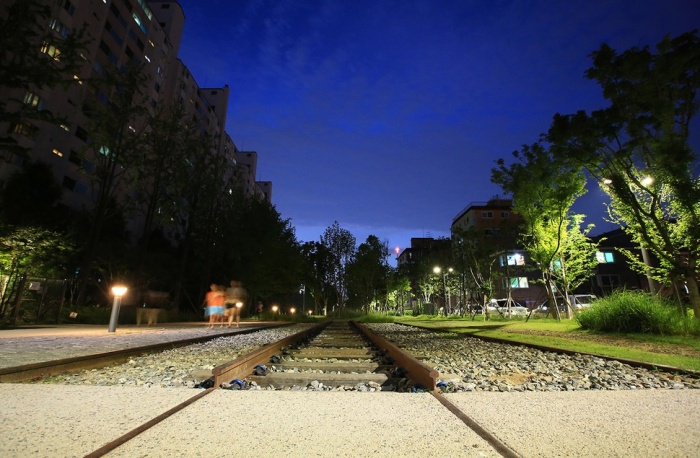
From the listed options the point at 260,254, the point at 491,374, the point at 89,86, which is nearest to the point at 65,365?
the point at 491,374

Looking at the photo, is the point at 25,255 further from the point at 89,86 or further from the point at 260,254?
the point at 89,86

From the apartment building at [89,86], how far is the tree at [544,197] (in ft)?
73.8

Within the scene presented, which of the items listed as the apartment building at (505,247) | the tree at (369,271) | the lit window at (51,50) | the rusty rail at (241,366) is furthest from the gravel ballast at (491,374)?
the tree at (369,271)

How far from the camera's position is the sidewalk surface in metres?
1.75

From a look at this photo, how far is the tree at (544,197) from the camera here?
678 inches

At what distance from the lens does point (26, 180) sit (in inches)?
961

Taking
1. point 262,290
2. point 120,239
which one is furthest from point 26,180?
point 262,290

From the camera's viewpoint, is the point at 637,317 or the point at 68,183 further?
the point at 68,183

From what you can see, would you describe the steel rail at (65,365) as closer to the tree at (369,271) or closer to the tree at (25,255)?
the tree at (25,255)

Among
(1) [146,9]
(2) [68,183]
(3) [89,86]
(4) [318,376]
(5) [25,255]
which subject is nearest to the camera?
(4) [318,376]

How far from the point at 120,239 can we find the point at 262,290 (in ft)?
43.2

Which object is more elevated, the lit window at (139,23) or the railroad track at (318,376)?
the lit window at (139,23)

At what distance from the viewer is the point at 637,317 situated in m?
9.96

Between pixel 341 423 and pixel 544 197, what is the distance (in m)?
19.2
